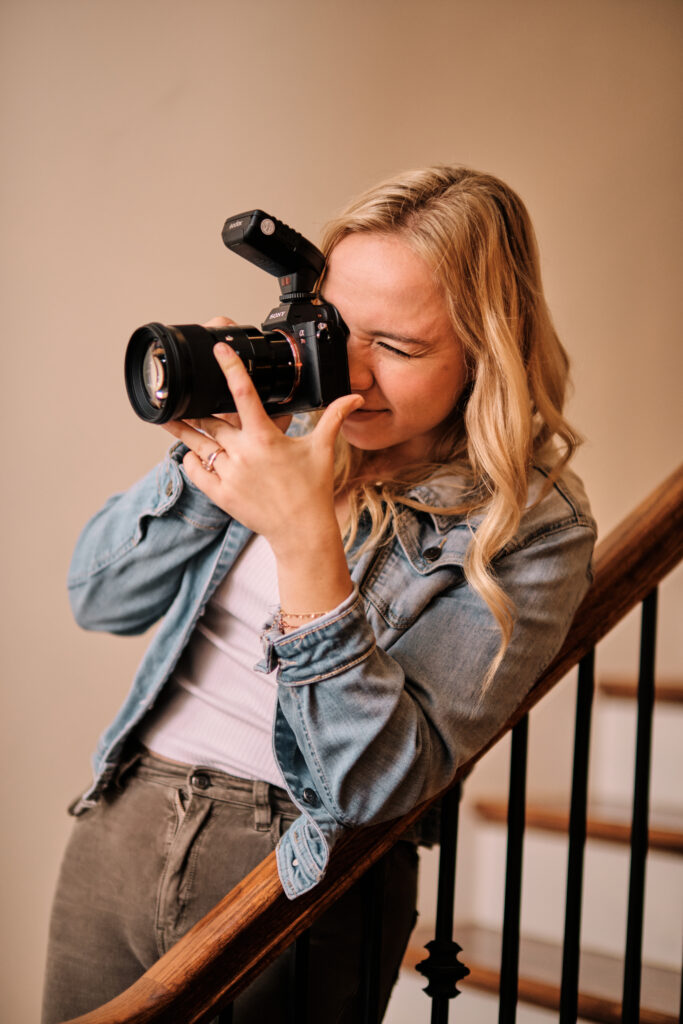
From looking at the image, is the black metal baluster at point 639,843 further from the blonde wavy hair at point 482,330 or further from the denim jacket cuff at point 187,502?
the denim jacket cuff at point 187,502

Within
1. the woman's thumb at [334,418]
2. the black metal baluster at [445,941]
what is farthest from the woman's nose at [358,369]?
the black metal baluster at [445,941]

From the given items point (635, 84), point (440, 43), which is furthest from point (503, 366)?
point (635, 84)

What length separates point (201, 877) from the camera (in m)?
0.75

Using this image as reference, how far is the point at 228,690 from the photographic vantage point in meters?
0.82

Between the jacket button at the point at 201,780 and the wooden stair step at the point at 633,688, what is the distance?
0.83 metres

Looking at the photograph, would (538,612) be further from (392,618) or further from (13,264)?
(13,264)

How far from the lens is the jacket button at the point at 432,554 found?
709 millimetres

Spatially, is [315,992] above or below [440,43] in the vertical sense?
below

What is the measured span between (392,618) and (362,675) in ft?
0.42

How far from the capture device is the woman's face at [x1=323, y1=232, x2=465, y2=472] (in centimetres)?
74

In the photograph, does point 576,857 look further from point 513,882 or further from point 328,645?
point 328,645

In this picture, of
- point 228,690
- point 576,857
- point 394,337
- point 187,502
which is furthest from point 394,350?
point 576,857

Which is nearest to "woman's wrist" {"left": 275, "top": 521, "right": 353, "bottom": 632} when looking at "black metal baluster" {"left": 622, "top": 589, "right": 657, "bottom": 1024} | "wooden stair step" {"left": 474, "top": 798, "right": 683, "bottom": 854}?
"black metal baluster" {"left": 622, "top": 589, "right": 657, "bottom": 1024}

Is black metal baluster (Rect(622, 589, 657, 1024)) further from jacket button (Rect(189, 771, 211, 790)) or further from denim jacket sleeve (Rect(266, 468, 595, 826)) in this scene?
jacket button (Rect(189, 771, 211, 790))
